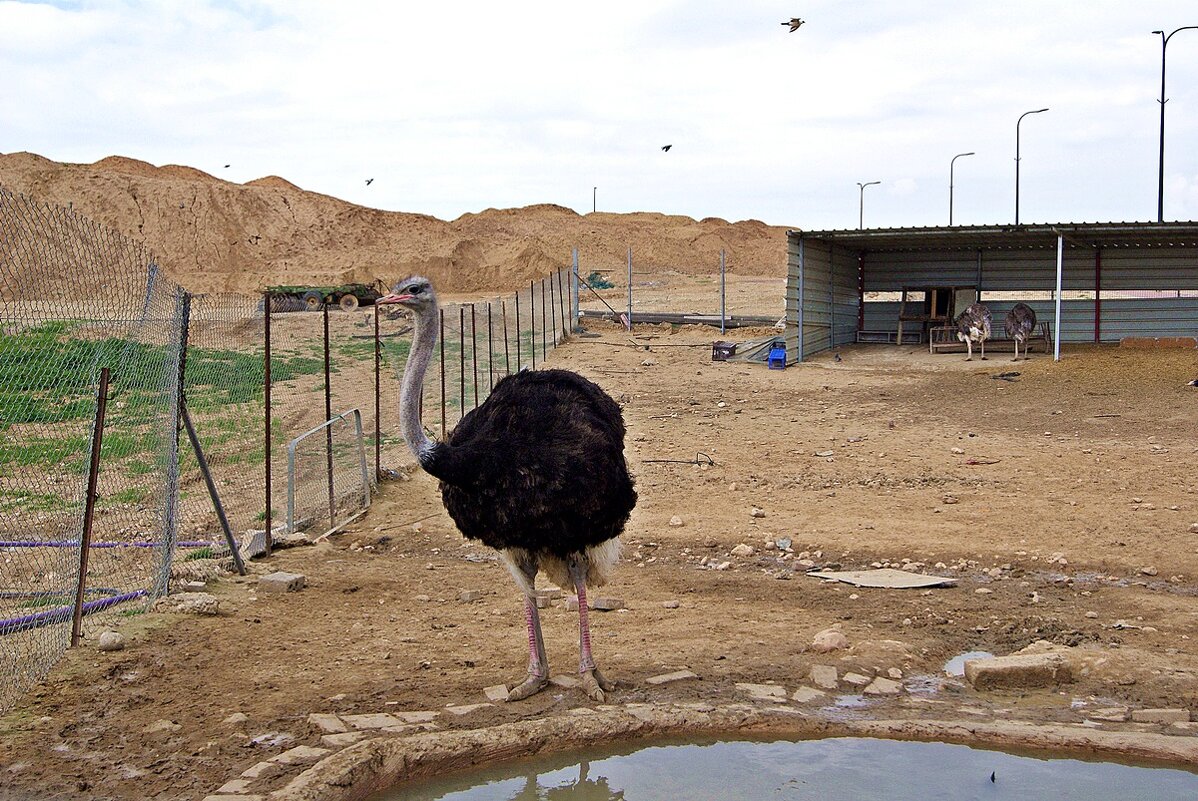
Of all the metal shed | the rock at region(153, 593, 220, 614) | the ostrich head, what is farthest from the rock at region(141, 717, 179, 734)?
the metal shed

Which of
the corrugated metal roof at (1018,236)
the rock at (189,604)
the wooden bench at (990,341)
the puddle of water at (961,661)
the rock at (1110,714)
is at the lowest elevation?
the puddle of water at (961,661)

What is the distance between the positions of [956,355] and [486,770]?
2064cm

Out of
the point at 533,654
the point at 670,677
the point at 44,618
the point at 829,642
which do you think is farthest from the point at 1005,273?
the point at 44,618

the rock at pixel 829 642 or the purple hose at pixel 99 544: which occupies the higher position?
the purple hose at pixel 99 544

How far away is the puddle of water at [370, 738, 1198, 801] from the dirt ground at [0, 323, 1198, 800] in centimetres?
35

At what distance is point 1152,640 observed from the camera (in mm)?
6871

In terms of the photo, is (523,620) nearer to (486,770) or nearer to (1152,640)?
(486,770)

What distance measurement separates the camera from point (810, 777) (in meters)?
5.34

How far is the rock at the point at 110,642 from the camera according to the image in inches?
258

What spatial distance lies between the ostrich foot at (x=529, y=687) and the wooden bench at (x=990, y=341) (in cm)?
1968

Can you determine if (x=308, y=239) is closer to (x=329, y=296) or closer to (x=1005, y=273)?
(x=329, y=296)

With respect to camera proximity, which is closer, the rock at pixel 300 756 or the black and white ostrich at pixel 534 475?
the rock at pixel 300 756

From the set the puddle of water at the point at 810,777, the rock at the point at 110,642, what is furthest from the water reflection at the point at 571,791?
the rock at the point at 110,642

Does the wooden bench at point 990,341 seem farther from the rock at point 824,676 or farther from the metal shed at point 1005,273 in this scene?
the rock at point 824,676
